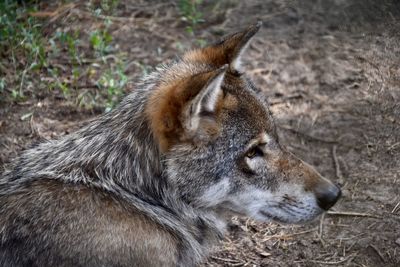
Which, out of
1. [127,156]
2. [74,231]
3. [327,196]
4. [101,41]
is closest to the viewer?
[74,231]

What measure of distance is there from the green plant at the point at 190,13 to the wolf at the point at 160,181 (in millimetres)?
3888

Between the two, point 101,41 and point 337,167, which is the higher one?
point 101,41

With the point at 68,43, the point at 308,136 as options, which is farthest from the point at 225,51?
the point at 68,43

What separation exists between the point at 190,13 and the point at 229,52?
13.3 feet

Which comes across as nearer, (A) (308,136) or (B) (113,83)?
(A) (308,136)

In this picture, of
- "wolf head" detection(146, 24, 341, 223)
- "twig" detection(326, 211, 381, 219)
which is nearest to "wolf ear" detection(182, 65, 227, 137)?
"wolf head" detection(146, 24, 341, 223)

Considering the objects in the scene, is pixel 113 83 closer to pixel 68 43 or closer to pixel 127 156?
pixel 68 43

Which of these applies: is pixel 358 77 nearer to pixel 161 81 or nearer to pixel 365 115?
pixel 365 115

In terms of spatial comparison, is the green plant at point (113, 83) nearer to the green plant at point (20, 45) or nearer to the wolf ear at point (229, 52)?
the green plant at point (20, 45)

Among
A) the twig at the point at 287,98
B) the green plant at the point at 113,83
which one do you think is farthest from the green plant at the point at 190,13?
the twig at the point at 287,98

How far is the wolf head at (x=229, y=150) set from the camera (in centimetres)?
470

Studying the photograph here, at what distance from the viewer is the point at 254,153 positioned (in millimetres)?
4969

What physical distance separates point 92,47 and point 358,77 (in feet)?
11.0

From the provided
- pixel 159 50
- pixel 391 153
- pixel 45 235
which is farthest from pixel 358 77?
pixel 45 235
